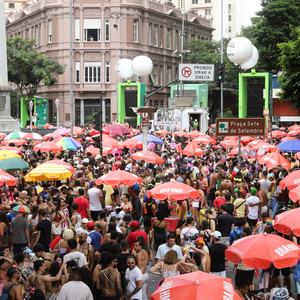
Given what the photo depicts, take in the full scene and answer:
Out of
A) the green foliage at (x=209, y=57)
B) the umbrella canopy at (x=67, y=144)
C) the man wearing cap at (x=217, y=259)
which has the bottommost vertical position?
the man wearing cap at (x=217, y=259)

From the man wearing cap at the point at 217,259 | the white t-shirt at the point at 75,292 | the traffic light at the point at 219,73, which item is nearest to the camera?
the white t-shirt at the point at 75,292

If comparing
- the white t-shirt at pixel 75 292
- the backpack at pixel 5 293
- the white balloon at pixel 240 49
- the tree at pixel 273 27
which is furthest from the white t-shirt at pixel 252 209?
the tree at pixel 273 27

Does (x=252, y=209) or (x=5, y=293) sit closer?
(x=5, y=293)

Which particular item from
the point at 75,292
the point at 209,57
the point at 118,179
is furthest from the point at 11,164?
the point at 209,57

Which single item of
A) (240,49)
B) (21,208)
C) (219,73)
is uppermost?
(240,49)

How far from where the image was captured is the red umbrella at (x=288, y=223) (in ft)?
31.6

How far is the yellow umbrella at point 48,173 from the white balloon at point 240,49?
24343mm

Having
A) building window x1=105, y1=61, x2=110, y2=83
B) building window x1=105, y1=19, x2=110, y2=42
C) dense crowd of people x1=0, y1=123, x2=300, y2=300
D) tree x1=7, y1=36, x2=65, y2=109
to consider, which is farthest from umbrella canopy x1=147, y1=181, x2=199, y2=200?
Answer: building window x1=105, y1=19, x2=110, y2=42

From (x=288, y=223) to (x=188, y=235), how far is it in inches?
78.3

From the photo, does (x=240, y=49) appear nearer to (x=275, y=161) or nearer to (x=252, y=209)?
(x=275, y=161)

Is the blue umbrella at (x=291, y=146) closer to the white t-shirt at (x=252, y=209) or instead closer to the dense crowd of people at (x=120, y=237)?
the dense crowd of people at (x=120, y=237)

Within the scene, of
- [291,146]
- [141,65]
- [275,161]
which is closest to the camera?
[275,161]

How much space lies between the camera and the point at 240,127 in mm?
16938

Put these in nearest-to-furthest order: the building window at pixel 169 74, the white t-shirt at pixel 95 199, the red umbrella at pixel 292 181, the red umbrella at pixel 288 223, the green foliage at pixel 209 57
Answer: the red umbrella at pixel 288 223
the red umbrella at pixel 292 181
the white t-shirt at pixel 95 199
the green foliage at pixel 209 57
the building window at pixel 169 74
